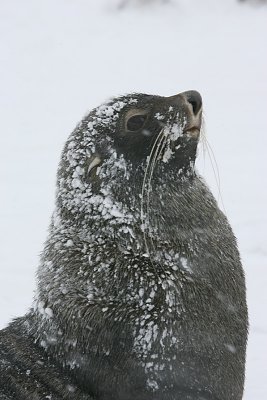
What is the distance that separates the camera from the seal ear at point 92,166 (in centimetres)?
446

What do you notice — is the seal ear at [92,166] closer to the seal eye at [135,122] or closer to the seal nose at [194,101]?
the seal eye at [135,122]

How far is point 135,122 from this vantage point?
450 centimetres

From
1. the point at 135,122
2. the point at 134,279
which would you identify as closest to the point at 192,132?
the point at 135,122

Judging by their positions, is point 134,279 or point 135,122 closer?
point 134,279

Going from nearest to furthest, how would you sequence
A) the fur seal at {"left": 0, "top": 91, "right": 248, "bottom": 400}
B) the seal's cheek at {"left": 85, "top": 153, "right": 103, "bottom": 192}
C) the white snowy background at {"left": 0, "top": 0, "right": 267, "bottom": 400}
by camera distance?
the fur seal at {"left": 0, "top": 91, "right": 248, "bottom": 400} < the seal's cheek at {"left": 85, "top": 153, "right": 103, "bottom": 192} < the white snowy background at {"left": 0, "top": 0, "right": 267, "bottom": 400}

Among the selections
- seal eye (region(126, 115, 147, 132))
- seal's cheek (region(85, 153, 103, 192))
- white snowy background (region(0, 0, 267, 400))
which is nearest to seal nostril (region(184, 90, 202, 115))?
seal eye (region(126, 115, 147, 132))

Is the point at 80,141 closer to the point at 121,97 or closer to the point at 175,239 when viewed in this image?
the point at 121,97

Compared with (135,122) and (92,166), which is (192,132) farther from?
(92,166)

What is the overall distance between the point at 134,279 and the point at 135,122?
934 mm

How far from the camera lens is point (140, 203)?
4.38 meters

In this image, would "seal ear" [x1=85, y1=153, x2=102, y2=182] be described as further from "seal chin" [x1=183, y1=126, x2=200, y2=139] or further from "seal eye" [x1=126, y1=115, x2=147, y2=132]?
"seal chin" [x1=183, y1=126, x2=200, y2=139]

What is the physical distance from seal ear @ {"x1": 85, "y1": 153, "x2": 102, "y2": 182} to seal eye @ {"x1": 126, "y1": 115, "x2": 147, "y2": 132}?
25 centimetres

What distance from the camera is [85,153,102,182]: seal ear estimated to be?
14.6 feet

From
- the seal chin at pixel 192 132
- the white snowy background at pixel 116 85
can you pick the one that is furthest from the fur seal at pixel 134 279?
the white snowy background at pixel 116 85
